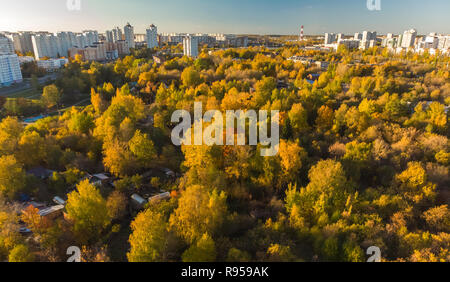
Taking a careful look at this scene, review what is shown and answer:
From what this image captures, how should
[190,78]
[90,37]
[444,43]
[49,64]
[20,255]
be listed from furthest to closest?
[90,37] < [444,43] < [49,64] < [190,78] < [20,255]

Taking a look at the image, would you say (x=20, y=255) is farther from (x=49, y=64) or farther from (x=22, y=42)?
(x=22, y=42)

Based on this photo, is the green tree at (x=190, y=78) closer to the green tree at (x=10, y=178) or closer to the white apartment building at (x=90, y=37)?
the green tree at (x=10, y=178)

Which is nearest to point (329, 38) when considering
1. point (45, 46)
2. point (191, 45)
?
point (191, 45)

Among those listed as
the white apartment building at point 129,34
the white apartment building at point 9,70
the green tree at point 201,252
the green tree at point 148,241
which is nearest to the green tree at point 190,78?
the green tree at point 148,241

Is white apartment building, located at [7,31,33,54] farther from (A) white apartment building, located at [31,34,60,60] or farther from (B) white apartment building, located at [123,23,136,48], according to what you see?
(B) white apartment building, located at [123,23,136,48]

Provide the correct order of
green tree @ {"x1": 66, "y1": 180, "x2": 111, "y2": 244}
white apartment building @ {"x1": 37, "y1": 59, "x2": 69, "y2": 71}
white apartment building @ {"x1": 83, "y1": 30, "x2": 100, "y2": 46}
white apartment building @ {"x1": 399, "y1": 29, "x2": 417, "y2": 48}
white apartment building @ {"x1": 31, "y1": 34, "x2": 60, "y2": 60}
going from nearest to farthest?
1. green tree @ {"x1": 66, "y1": 180, "x2": 111, "y2": 244}
2. white apartment building @ {"x1": 37, "y1": 59, "x2": 69, "y2": 71}
3. white apartment building @ {"x1": 31, "y1": 34, "x2": 60, "y2": 60}
4. white apartment building @ {"x1": 83, "y1": 30, "x2": 100, "y2": 46}
5. white apartment building @ {"x1": 399, "y1": 29, "x2": 417, "y2": 48}

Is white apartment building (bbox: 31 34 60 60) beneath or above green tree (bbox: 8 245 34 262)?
above

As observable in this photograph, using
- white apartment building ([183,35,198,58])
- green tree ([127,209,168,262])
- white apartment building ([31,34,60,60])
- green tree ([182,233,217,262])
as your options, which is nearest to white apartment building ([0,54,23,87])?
white apartment building ([31,34,60,60])

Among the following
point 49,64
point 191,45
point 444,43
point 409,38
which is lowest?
point 49,64
